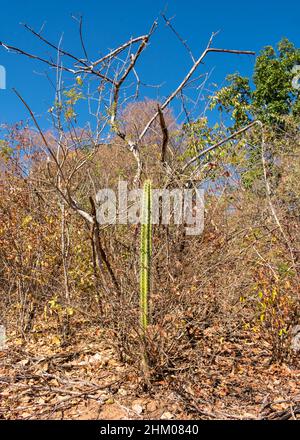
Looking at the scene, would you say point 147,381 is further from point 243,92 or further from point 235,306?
point 243,92

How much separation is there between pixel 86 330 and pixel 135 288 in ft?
4.87

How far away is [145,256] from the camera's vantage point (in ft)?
12.1

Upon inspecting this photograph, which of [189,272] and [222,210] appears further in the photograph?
[222,210]

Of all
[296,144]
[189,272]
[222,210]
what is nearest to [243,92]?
[296,144]

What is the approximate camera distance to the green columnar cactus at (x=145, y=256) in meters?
3.68

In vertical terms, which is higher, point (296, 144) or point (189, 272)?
point (296, 144)

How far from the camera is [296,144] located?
1025 centimetres

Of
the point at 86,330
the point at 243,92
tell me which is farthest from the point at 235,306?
the point at 243,92

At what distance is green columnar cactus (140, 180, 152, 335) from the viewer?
368 centimetres
